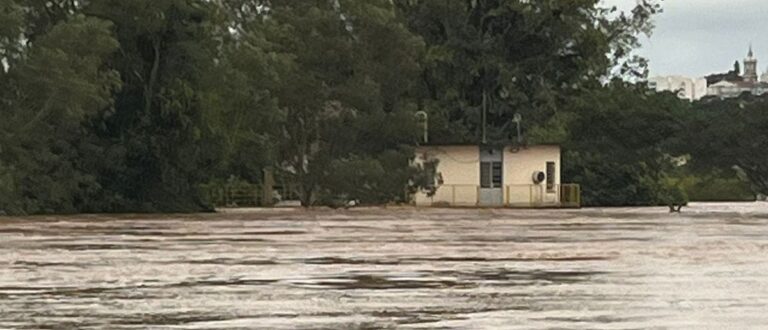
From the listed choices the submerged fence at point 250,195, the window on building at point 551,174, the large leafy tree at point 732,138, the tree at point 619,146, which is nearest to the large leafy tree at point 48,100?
the submerged fence at point 250,195

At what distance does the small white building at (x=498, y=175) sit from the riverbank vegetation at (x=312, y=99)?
1.84 meters

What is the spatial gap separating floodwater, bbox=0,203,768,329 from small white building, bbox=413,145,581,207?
36.4m

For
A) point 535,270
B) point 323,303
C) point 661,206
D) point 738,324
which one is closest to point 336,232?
point 535,270

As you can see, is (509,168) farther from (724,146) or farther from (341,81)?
(724,146)

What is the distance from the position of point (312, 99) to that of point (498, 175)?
11279 millimetres

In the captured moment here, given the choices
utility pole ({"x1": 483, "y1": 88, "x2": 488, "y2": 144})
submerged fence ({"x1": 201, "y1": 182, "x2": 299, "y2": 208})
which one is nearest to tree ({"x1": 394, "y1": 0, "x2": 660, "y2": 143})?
utility pole ({"x1": 483, "y1": 88, "x2": 488, "y2": 144})

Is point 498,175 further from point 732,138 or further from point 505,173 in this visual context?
point 732,138

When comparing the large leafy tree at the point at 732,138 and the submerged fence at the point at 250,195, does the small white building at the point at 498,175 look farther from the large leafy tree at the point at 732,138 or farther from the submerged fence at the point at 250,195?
the large leafy tree at the point at 732,138

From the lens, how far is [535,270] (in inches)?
805

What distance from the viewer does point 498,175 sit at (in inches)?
2805

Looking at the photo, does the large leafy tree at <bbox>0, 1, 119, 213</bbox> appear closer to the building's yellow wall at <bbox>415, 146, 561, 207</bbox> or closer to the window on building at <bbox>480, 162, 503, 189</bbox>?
the building's yellow wall at <bbox>415, 146, 561, 207</bbox>

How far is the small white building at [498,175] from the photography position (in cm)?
7056

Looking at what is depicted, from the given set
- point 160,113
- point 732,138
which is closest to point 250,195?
point 160,113

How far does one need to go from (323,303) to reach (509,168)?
56274 mm
